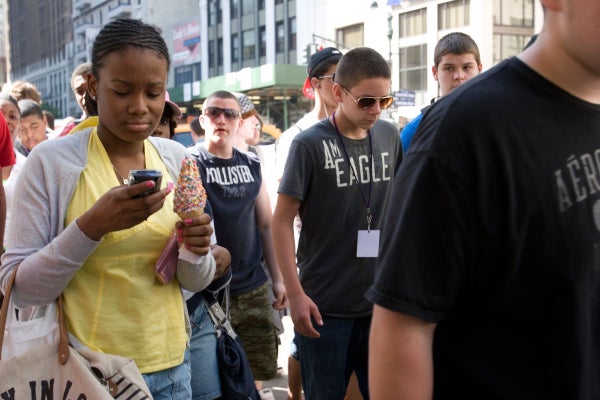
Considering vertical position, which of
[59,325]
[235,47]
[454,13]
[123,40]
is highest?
[235,47]

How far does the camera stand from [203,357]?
8.64 ft

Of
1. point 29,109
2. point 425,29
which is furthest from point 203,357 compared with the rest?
point 425,29

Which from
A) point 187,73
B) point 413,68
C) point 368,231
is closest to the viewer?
point 368,231

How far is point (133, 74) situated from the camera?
2.15 meters

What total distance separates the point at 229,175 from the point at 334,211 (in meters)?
1.04

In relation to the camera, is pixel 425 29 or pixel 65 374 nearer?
pixel 65 374

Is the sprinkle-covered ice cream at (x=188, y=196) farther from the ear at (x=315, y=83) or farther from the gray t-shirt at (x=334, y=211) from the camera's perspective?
the ear at (x=315, y=83)

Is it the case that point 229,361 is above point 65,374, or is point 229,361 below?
below

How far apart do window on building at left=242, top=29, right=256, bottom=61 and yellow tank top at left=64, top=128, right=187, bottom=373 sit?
51349mm

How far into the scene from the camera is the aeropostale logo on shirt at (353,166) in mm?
3355

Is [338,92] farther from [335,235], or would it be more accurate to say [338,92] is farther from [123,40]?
[123,40]

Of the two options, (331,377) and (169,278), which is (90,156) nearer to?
(169,278)

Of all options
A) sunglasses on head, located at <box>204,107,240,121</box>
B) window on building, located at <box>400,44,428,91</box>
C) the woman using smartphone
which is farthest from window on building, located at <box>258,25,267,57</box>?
the woman using smartphone

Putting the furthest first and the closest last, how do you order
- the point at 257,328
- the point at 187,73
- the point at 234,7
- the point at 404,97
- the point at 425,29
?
the point at 187,73 → the point at 234,7 → the point at 425,29 → the point at 404,97 → the point at 257,328
